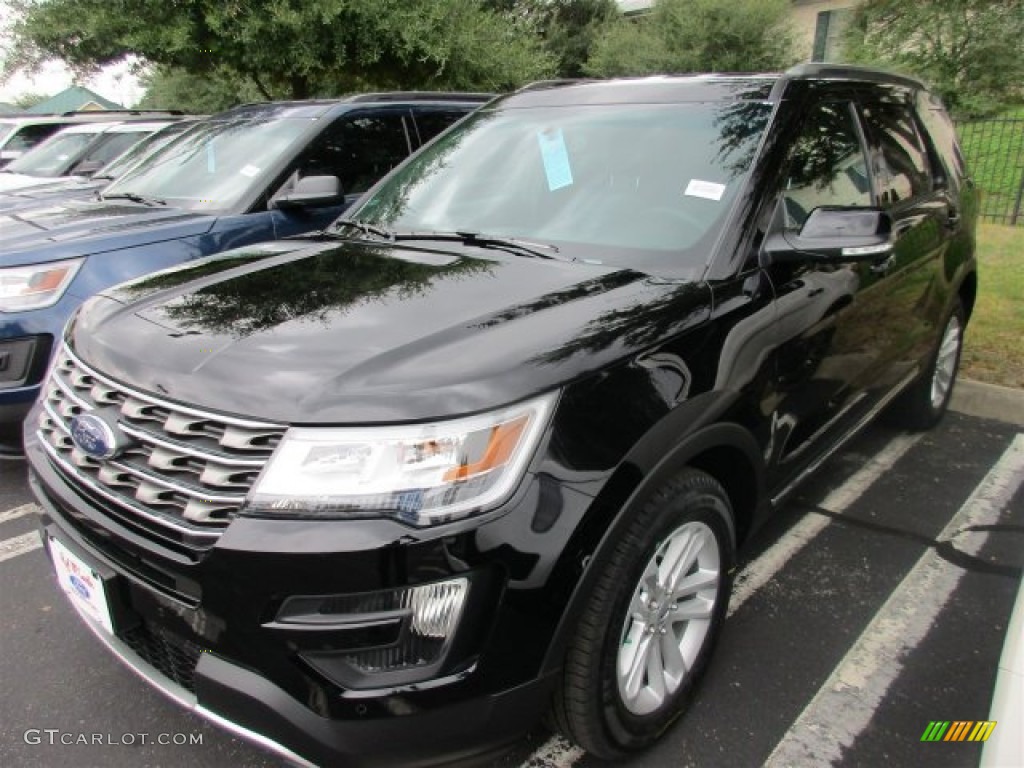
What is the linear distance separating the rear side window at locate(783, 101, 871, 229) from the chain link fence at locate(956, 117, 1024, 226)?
825 centimetres

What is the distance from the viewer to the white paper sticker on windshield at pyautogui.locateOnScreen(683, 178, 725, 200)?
2391 mm

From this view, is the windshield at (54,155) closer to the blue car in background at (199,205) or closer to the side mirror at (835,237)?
the blue car in background at (199,205)

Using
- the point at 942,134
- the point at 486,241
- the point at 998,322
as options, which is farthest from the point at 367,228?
the point at 998,322

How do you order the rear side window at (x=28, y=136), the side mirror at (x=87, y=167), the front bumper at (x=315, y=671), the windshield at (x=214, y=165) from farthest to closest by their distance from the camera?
the rear side window at (x=28, y=136), the side mirror at (x=87, y=167), the windshield at (x=214, y=165), the front bumper at (x=315, y=671)

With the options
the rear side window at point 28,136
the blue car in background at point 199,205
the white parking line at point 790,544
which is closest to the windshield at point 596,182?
the blue car in background at point 199,205

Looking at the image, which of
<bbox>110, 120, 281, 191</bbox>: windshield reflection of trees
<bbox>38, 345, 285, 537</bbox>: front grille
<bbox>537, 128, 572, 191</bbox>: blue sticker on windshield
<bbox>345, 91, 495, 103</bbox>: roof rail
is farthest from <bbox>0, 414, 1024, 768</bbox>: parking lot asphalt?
<bbox>345, 91, 495, 103</bbox>: roof rail

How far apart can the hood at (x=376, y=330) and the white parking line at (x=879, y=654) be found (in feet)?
4.09

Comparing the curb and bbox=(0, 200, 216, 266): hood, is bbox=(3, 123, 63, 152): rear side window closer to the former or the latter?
bbox=(0, 200, 216, 266): hood

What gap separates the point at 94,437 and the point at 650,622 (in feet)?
4.84

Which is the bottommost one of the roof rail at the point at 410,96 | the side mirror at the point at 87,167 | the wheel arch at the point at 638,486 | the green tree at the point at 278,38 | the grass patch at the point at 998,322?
the grass patch at the point at 998,322

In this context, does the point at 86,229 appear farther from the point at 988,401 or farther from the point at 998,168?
the point at 998,168

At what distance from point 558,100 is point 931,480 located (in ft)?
8.63

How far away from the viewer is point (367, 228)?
2904 millimetres

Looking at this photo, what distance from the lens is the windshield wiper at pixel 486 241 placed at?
2.43 m
